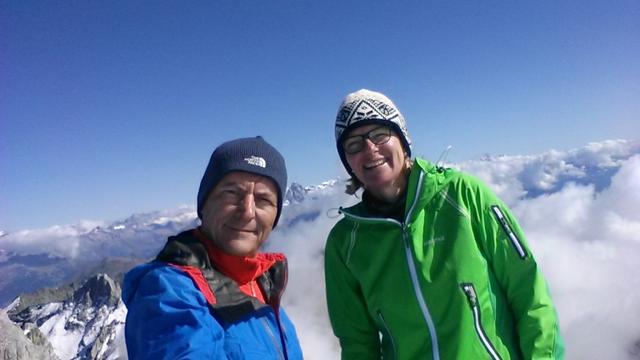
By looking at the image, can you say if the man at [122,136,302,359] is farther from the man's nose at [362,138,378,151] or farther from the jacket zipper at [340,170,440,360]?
the jacket zipper at [340,170,440,360]

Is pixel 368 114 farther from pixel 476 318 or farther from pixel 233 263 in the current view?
pixel 476 318

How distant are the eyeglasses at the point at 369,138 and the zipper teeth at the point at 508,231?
189 cm

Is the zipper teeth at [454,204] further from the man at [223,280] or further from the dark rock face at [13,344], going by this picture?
the dark rock face at [13,344]

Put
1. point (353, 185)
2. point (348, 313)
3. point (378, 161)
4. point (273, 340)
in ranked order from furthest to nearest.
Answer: point (353, 185) < point (348, 313) < point (378, 161) < point (273, 340)

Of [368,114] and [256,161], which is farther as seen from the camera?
[368,114]

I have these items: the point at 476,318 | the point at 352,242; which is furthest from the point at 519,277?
the point at 352,242

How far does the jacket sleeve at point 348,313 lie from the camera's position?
6.45 meters

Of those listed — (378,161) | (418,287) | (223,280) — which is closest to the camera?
(223,280)

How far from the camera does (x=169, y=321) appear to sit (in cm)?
362

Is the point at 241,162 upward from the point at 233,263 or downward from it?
upward

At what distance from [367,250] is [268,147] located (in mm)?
→ 2275

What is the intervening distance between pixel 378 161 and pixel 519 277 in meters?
2.50

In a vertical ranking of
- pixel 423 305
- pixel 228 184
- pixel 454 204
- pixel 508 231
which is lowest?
pixel 423 305

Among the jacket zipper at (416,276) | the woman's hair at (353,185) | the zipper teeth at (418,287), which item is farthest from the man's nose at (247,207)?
the woman's hair at (353,185)
